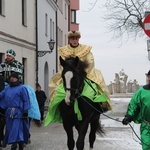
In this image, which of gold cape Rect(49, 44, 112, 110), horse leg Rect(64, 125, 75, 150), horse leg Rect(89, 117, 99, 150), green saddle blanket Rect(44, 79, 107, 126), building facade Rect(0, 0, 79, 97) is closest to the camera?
green saddle blanket Rect(44, 79, 107, 126)

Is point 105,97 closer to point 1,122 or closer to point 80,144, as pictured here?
point 80,144

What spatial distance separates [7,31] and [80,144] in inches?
442

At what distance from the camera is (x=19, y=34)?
19.6m

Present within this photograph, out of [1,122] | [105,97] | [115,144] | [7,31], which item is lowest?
[115,144]

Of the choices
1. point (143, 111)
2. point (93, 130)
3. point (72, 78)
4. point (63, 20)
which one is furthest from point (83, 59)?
point (63, 20)

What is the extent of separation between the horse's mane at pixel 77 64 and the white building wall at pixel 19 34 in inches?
380

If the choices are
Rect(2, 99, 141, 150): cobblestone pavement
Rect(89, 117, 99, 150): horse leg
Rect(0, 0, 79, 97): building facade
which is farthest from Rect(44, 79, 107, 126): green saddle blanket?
Rect(0, 0, 79, 97): building facade

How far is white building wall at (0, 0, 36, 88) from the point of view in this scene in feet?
56.5

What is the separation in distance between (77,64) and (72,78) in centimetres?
30

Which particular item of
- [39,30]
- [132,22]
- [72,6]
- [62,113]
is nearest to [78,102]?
[62,113]

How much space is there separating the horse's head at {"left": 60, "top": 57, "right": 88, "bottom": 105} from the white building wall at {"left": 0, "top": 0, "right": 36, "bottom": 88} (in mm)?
9870

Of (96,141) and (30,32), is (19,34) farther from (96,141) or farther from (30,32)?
(96,141)

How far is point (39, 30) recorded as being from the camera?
983 inches

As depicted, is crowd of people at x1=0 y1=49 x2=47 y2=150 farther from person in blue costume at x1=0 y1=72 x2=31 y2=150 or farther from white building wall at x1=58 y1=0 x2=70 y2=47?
white building wall at x1=58 y1=0 x2=70 y2=47
